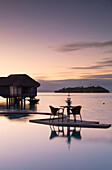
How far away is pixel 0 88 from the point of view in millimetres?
40000

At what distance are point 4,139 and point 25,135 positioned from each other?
3.91 ft

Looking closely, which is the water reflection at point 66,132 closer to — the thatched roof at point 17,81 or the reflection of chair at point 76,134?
the reflection of chair at point 76,134

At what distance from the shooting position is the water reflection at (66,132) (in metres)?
12.1

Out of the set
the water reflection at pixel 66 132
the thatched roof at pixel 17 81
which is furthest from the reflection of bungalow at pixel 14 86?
the water reflection at pixel 66 132

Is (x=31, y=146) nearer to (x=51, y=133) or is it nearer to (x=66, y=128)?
(x=51, y=133)

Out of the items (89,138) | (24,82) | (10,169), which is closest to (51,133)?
(89,138)

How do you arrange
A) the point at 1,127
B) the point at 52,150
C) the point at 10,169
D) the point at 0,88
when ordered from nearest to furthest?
the point at 10,169
the point at 52,150
the point at 1,127
the point at 0,88

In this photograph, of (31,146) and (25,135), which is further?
(25,135)

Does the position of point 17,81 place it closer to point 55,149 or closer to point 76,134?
point 76,134

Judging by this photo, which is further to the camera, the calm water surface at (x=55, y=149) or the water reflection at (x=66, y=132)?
the water reflection at (x=66, y=132)

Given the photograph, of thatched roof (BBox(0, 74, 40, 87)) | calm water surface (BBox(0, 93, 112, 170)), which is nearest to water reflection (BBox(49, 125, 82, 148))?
calm water surface (BBox(0, 93, 112, 170))

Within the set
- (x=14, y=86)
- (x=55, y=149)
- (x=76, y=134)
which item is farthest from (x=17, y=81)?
(x=55, y=149)

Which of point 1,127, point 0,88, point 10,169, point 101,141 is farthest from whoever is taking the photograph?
point 0,88

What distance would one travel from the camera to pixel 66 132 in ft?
43.0
